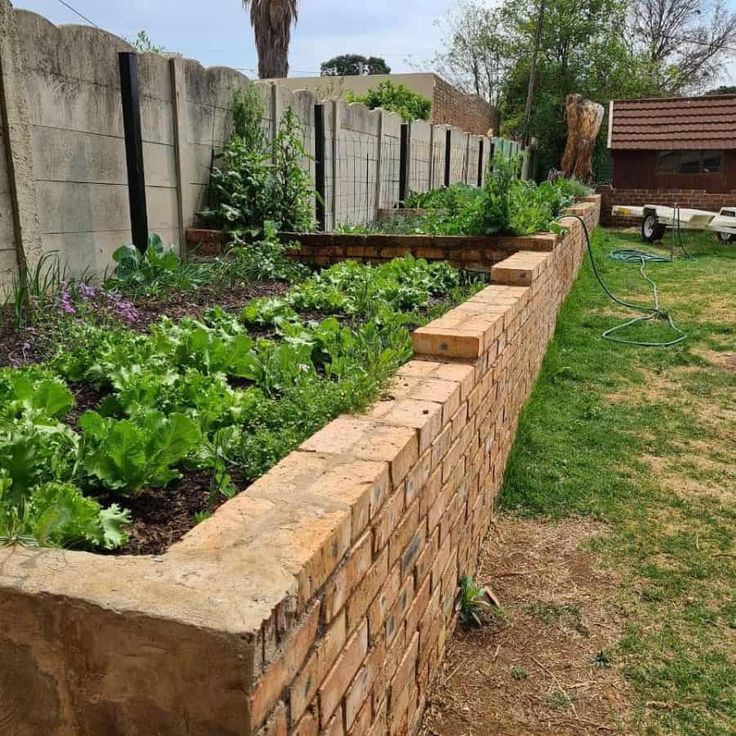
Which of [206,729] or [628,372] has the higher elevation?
[206,729]

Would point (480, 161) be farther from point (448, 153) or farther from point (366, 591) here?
point (366, 591)

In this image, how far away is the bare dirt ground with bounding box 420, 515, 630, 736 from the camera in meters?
2.35

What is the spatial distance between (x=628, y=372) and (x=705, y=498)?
2.23 meters

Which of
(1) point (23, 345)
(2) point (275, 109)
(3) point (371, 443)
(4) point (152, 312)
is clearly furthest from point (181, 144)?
(3) point (371, 443)

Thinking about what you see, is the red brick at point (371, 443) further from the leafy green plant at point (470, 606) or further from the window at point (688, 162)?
the window at point (688, 162)

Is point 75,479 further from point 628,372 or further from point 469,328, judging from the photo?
point 628,372

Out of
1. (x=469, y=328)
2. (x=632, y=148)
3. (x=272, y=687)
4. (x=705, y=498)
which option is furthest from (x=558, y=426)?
(x=632, y=148)

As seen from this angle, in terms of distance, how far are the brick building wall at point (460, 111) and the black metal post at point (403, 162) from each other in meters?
10.2

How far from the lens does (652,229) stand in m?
14.4

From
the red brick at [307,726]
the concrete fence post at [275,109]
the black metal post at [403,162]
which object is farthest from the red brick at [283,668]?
the black metal post at [403,162]

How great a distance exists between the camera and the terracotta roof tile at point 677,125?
704 inches

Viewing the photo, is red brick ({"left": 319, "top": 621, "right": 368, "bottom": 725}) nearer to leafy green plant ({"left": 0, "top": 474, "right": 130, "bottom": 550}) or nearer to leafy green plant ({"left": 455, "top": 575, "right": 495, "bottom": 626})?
leafy green plant ({"left": 0, "top": 474, "right": 130, "bottom": 550})

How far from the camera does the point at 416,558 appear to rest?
213cm

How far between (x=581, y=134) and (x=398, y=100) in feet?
16.5
